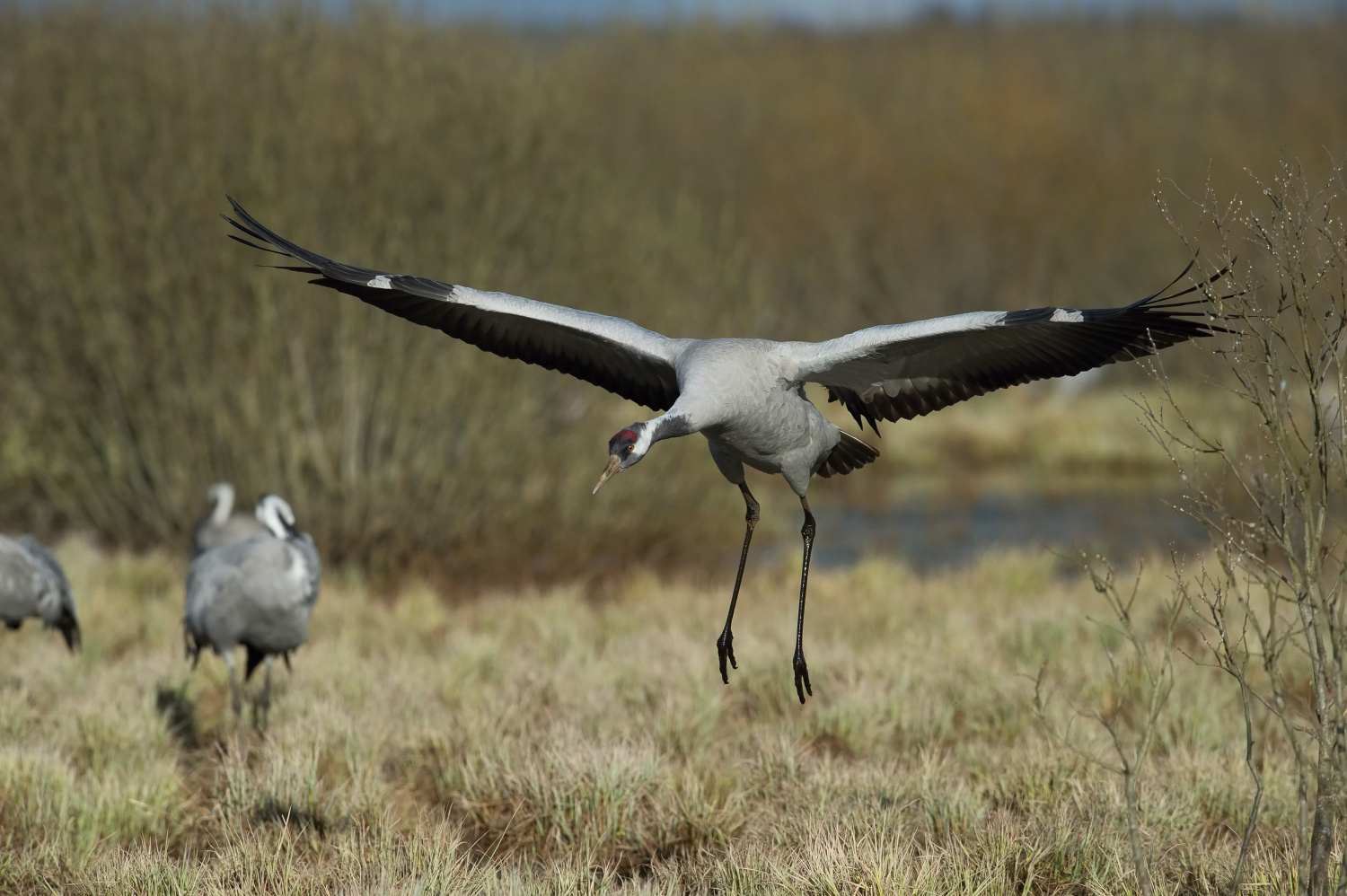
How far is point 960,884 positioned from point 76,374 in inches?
325

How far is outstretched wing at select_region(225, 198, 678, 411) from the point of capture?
4855 mm

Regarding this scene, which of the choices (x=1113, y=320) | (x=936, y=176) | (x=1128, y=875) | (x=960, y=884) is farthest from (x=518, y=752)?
(x=936, y=176)

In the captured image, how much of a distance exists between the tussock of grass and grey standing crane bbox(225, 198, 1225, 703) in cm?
67

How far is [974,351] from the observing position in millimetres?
5164

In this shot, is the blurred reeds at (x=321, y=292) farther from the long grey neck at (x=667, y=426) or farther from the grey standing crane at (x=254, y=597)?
the long grey neck at (x=667, y=426)

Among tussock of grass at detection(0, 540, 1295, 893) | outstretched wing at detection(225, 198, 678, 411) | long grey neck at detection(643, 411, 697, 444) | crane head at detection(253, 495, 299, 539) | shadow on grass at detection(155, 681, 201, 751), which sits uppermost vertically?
outstretched wing at detection(225, 198, 678, 411)

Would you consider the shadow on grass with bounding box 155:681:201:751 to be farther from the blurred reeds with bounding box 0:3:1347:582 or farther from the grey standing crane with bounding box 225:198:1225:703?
the blurred reeds with bounding box 0:3:1347:582

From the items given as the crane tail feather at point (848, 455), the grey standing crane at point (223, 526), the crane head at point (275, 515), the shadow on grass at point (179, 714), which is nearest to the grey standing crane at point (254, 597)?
the crane head at point (275, 515)

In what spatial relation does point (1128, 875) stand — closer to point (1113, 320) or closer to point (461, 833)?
point (1113, 320)

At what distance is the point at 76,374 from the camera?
32.8 feet

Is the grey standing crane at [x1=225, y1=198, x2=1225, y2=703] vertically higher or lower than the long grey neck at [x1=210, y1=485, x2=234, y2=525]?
higher

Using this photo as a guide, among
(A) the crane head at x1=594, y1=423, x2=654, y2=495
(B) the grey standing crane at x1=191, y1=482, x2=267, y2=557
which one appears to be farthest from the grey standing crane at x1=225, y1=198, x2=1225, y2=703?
(B) the grey standing crane at x1=191, y1=482, x2=267, y2=557

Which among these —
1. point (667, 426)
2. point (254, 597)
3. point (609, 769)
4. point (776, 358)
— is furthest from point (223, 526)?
point (667, 426)

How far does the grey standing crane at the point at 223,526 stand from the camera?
832cm
